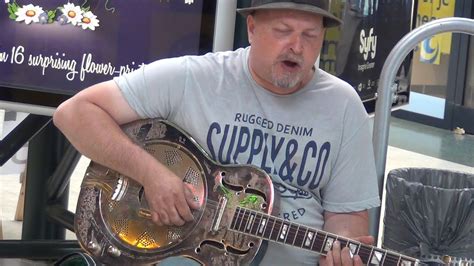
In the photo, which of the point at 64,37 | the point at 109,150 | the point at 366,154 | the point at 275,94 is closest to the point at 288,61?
the point at 275,94

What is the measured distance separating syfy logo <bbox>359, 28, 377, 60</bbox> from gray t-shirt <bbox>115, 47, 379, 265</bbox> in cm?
98

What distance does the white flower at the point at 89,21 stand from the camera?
3223mm

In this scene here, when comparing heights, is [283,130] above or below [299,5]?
below

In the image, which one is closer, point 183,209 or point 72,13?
point 183,209

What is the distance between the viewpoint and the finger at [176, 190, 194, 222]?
271 centimetres

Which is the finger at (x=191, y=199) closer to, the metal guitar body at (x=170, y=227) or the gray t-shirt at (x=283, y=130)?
the metal guitar body at (x=170, y=227)

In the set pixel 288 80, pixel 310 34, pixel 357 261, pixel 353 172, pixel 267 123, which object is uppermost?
pixel 310 34

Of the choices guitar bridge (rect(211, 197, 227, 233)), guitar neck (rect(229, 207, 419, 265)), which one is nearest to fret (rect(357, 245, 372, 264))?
guitar neck (rect(229, 207, 419, 265))

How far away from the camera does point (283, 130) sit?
275 centimetres

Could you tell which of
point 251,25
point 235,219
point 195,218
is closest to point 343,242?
point 235,219

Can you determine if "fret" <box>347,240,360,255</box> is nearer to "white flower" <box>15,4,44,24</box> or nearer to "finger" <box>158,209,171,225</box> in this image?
"finger" <box>158,209,171,225</box>

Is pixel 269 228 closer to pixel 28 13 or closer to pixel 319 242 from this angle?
pixel 319 242

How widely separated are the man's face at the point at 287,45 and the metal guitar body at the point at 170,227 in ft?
0.81

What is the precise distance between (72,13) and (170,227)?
2.72ft
